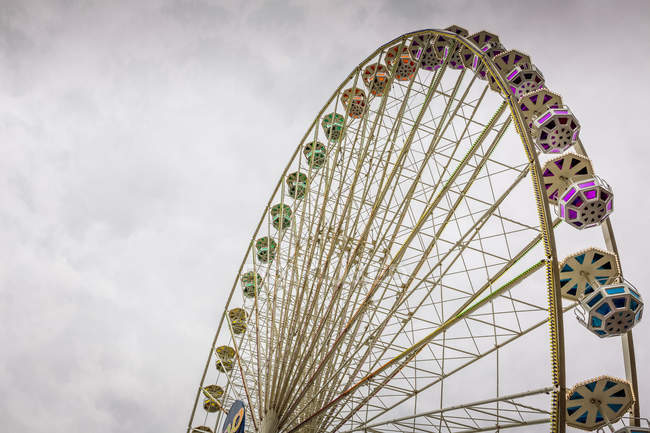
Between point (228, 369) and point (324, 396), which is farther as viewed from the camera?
point (228, 369)

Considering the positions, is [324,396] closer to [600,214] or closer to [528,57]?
[600,214]

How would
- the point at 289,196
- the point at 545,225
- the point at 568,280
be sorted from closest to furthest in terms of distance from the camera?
1. the point at 545,225
2. the point at 568,280
3. the point at 289,196

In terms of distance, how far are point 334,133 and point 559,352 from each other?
515 inches

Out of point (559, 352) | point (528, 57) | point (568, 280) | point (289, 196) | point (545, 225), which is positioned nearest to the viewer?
point (559, 352)

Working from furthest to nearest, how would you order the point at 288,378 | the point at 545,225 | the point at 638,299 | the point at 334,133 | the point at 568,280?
the point at 334,133 → the point at 288,378 → the point at 568,280 → the point at 638,299 → the point at 545,225

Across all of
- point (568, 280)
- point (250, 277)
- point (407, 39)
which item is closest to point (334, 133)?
point (407, 39)

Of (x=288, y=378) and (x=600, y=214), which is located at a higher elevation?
(x=600, y=214)

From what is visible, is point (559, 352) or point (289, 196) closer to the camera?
point (559, 352)

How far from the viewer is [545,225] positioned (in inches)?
272

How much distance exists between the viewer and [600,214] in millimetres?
8461

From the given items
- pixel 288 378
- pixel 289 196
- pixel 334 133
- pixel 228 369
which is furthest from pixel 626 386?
pixel 228 369

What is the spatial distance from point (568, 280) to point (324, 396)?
7.77m

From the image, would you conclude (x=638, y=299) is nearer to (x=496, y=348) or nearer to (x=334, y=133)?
(x=496, y=348)

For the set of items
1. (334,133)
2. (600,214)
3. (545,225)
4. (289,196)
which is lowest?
(545,225)
